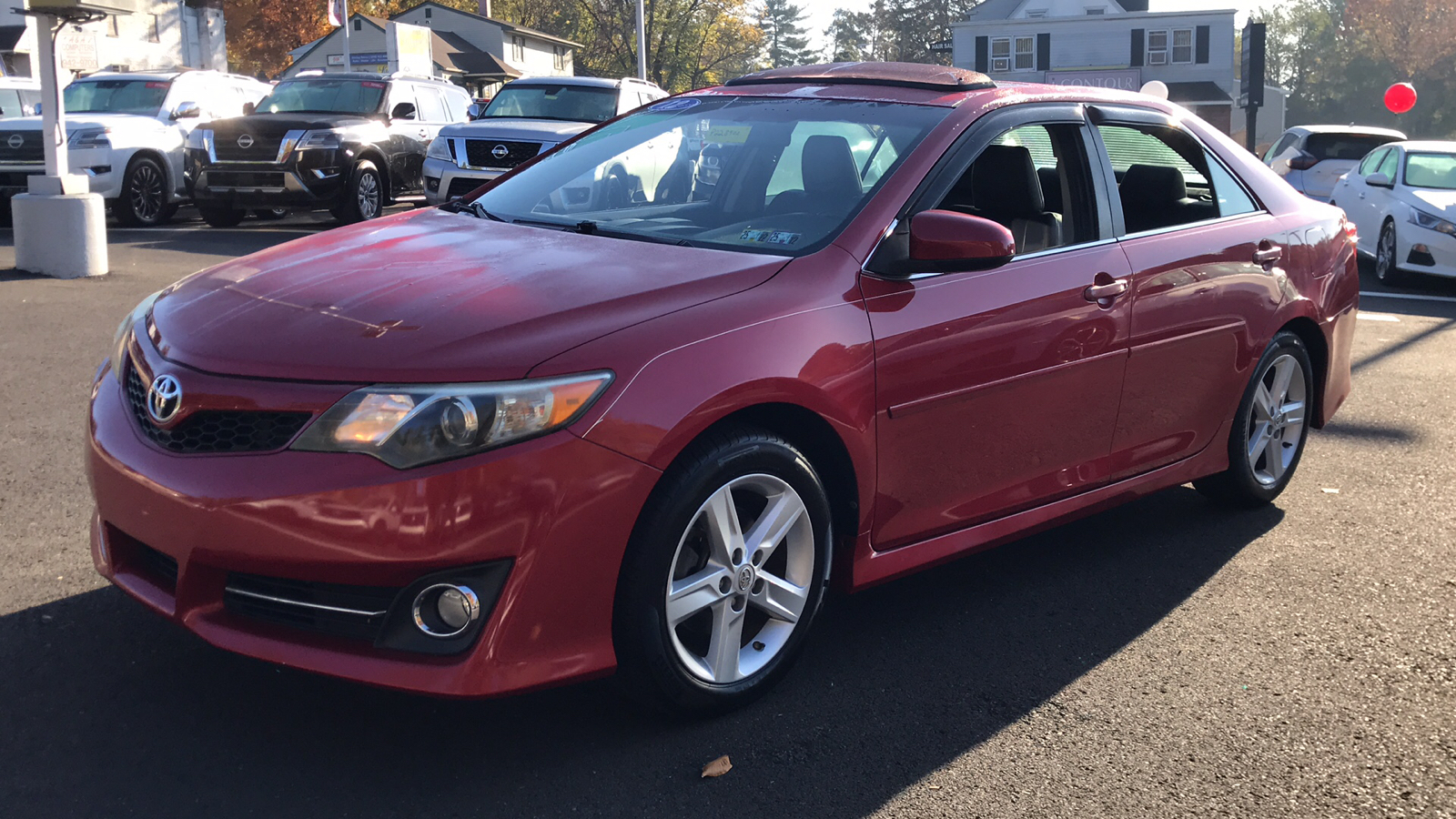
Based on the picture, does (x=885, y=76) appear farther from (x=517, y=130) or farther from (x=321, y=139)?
(x=321, y=139)

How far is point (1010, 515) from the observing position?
160 inches

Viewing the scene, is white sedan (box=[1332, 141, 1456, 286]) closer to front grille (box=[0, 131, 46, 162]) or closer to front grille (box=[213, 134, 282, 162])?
front grille (box=[213, 134, 282, 162])

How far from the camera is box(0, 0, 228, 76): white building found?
44.3 meters

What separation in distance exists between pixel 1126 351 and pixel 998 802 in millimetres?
1776

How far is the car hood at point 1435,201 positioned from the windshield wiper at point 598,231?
37.8 feet

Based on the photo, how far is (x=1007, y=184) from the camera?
14.3ft

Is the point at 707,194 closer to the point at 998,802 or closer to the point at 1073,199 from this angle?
the point at 1073,199

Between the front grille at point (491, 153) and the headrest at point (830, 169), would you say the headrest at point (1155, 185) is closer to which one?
the headrest at point (830, 169)

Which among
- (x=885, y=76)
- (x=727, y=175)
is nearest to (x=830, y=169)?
(x=727, y=175)

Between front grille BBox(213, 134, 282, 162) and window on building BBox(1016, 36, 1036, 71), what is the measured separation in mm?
44514

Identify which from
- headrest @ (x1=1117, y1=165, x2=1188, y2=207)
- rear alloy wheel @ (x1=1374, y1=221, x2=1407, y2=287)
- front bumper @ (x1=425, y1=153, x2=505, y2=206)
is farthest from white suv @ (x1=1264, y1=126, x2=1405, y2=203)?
headrest @ (x1=1117, y1=165, x2=1188, y2=207)

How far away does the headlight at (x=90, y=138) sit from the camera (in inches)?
567

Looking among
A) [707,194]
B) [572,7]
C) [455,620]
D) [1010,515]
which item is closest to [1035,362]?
[1010,515]

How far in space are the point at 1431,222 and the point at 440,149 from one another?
1042 cm
